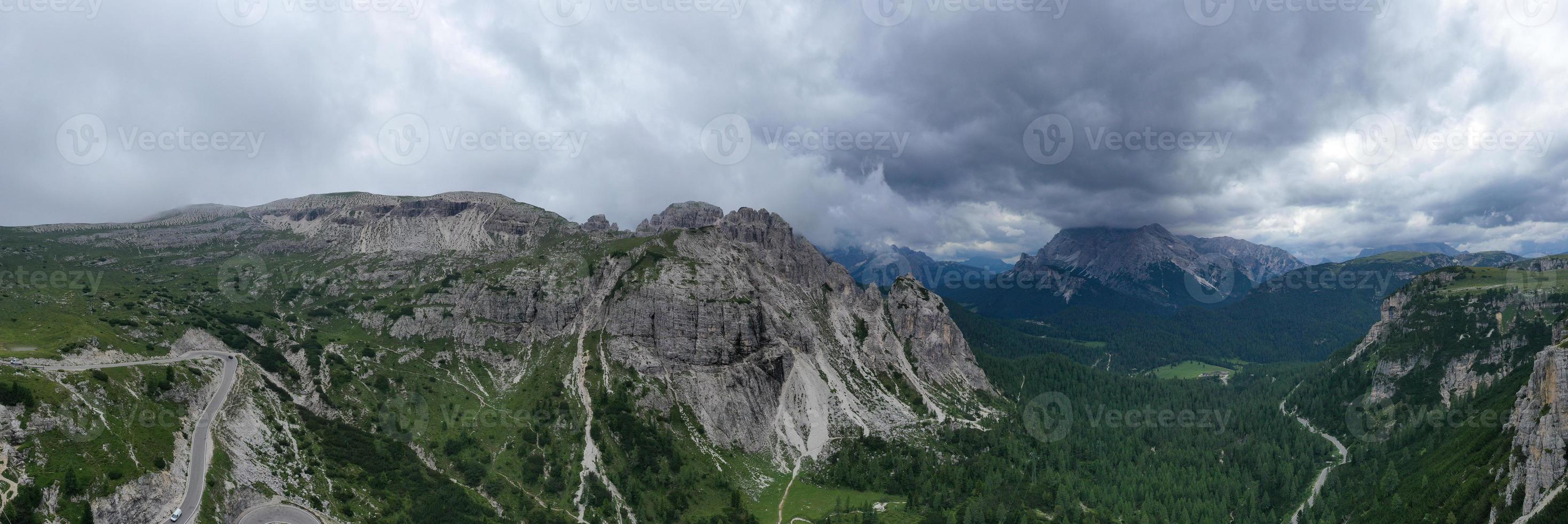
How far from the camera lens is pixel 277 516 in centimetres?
11475

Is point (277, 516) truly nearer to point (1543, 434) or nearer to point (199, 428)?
point (199, 428)

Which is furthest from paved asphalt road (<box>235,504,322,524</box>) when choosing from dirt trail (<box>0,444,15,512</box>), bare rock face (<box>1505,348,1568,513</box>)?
bare rock face (<box>1505,348,1568,513</box>)

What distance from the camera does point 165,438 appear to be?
114m

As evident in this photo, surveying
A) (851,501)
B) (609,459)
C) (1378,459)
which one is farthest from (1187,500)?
(609,459)

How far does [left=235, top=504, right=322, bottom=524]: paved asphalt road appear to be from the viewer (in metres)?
111

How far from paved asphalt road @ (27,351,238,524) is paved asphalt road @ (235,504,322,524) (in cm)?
100

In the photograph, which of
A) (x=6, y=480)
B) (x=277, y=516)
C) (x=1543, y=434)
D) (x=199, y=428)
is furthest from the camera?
(x=199, y=428)

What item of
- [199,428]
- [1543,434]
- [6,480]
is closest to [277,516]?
[199,428]

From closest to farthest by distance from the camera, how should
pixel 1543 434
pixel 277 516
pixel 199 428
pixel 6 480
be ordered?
pixel 6 480 < pixel 1543 434 < pixel 277 516 < pixel 199 428

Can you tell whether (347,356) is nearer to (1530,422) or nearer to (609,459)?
(609,459)

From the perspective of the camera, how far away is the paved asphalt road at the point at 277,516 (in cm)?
11125

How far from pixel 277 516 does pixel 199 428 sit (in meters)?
30.5

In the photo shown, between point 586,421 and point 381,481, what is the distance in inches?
2275

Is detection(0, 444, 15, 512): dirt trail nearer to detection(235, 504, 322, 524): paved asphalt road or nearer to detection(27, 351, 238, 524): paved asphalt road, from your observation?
detection(27, 351, 238, 524): paved asphalt road
